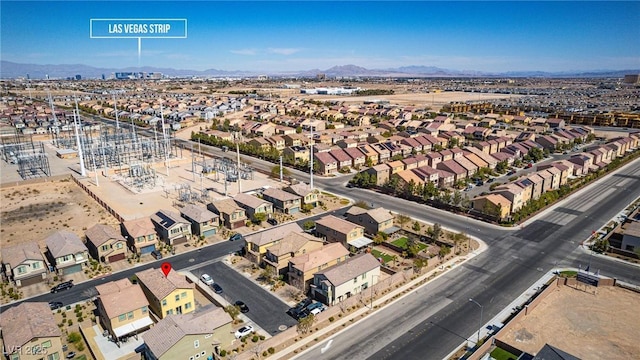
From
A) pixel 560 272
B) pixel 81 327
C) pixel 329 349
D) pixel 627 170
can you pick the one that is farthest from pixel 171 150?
pixel 627 170

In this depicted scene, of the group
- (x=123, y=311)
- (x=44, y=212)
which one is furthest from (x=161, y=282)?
(x=44, y=212)

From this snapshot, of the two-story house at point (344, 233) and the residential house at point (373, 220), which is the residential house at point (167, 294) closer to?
the two-story house at point (344, 233)

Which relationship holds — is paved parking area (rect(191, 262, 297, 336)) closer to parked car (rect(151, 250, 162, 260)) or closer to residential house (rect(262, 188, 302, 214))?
parked car (rect(151, 250, 162, 260))

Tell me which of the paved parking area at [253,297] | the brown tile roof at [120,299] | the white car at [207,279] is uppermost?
the brown tile roof at [120,299]

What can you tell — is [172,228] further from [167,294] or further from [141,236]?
[167,294]

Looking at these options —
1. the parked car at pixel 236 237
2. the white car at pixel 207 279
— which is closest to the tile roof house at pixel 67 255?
the white car at pixel 207 279
